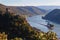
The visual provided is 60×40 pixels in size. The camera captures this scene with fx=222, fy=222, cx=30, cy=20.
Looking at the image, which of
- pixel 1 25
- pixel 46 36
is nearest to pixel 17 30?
pixel 1 25

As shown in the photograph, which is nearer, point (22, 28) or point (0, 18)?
point (22, 28)

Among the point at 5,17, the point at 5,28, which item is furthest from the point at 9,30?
the point at 5,17

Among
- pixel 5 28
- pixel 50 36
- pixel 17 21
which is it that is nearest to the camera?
pixel 50 36

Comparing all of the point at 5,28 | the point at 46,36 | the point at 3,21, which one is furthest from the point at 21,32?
the point at 46,36

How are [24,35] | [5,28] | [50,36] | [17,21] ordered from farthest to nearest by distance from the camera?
[17,21], [5,28], [24,35], [50,36]

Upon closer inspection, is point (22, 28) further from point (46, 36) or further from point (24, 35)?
point (46, 36)

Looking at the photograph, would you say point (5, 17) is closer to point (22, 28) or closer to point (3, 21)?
point (3, 21)

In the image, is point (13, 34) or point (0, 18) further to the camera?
point (0, 18)

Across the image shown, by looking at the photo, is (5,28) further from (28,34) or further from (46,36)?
(46,36)

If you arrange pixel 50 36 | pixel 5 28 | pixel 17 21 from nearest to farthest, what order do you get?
pixel 50 36
pixel 5 28
pixel 17 21
